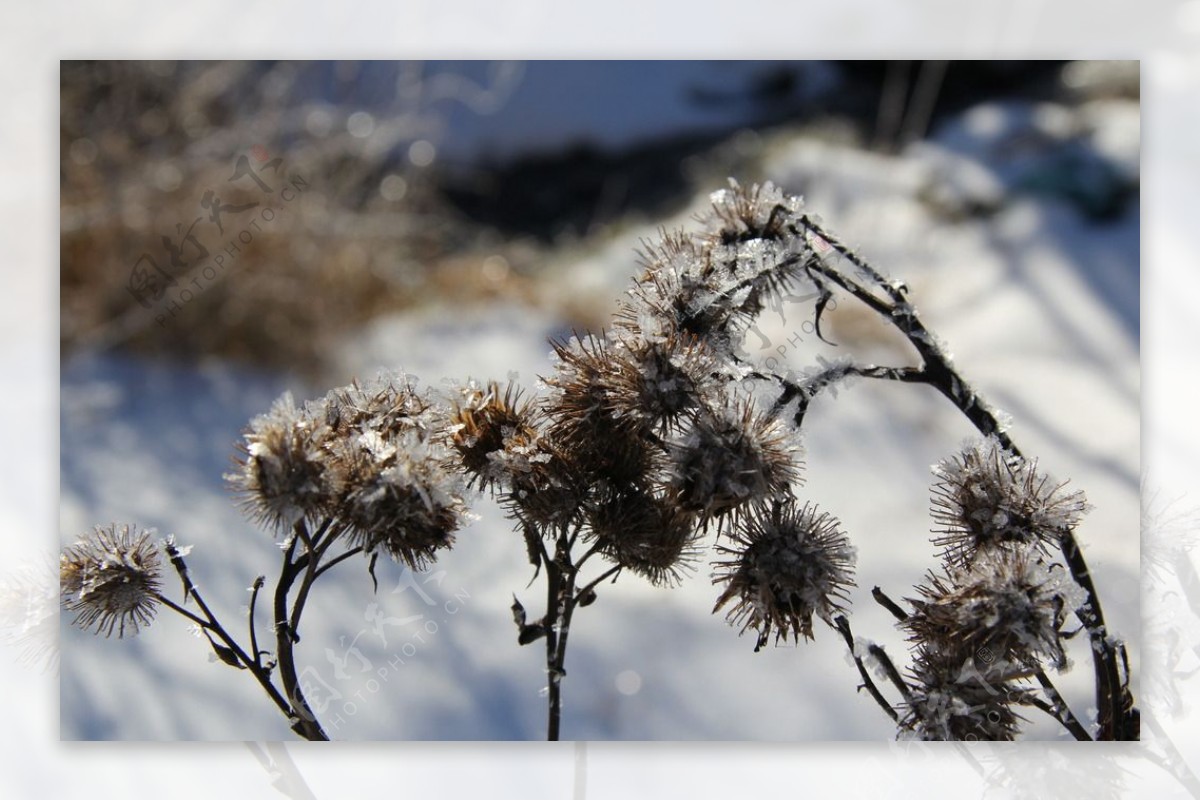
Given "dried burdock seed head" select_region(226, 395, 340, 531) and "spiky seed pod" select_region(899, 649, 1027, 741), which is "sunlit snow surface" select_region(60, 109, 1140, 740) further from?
"dried burdock seed head" select_region(226, 395, 340, 531)

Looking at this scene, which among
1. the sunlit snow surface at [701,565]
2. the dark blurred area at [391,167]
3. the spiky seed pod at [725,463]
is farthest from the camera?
the dark blurred area at [391,167]

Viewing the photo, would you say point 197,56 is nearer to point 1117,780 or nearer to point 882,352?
point 1117,780

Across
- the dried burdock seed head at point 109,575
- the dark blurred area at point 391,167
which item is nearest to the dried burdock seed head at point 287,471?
the dried burdock seed head at point 109,575

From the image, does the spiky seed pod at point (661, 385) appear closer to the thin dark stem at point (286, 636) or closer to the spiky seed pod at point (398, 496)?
the spiky seed pod at point (398, 496)

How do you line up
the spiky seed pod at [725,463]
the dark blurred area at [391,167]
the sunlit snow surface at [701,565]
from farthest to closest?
the dark blurred area at [391,167] → the sunlit snow surface at [701,565] → the spiky seed pod at [725,463]

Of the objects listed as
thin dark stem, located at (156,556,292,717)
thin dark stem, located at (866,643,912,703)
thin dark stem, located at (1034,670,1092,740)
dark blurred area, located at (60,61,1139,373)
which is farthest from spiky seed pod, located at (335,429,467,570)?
dark blurred area, located at (60,61,1139,373)

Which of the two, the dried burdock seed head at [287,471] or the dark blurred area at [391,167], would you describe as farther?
the dark blurred area at [391,167]

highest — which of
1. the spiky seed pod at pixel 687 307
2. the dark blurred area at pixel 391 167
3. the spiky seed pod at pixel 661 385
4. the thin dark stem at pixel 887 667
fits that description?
the dark blurred area at pixel 391 167
